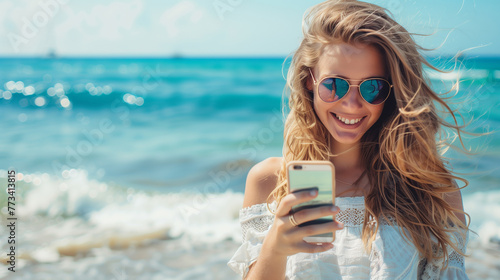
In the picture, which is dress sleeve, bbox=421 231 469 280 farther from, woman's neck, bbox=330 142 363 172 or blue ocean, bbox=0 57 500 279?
woman's neck, bbox=330 142 363 172

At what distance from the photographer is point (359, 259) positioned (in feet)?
6.68

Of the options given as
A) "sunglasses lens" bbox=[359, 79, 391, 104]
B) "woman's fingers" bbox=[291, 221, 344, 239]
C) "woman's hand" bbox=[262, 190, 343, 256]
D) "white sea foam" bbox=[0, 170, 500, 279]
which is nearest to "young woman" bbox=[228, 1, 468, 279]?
"sunglasses lens" bbox=[359, 79, 391, 104]

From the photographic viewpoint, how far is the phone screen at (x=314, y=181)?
61.5 inches

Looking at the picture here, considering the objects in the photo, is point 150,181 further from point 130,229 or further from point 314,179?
point 314,179

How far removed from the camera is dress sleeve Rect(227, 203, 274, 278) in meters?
2.17

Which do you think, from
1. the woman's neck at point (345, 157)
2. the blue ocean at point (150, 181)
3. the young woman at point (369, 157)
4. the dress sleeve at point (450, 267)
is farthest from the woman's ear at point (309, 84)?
the dress sleeve at point (450, 267)

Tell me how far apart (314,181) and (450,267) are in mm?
1021

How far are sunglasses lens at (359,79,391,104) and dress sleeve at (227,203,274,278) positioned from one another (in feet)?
2.40

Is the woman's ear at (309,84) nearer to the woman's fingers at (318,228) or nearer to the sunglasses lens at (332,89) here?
the sunglasses lens at (332,89)

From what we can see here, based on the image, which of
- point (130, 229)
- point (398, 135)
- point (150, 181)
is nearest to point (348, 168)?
point (398, 135)

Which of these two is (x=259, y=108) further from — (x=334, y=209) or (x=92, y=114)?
(x=334, y=209)

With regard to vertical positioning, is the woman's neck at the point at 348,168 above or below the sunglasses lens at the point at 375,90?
below

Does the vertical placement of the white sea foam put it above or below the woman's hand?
above

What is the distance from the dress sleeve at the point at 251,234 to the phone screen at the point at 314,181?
66cm
